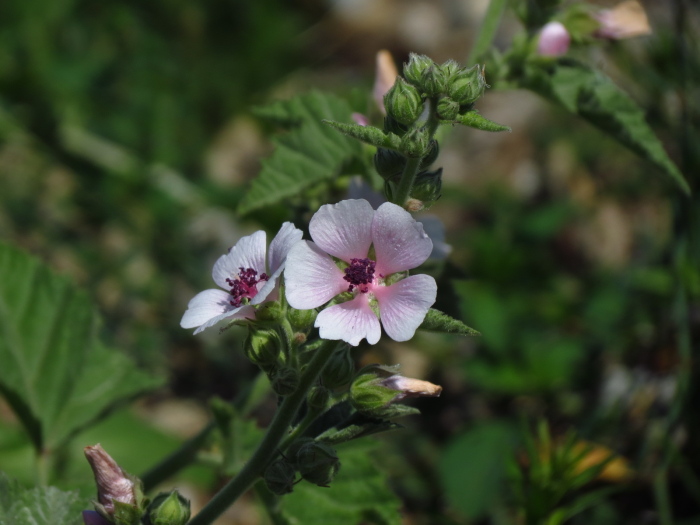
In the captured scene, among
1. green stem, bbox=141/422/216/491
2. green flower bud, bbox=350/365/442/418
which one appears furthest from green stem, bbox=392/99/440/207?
green stem, bbox=141/422/216/491

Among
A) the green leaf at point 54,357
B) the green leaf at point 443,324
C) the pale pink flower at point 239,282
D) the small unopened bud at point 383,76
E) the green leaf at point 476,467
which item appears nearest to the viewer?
the green leaf at point 443,324

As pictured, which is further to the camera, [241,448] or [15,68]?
[15,68]

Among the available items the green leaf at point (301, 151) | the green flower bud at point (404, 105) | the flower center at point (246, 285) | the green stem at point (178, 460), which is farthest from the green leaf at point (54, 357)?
the green flower bud at point (404, 105)

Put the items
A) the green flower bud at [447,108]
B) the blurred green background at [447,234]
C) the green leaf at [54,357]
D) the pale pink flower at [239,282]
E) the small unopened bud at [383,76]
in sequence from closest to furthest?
the green flower bud at [447,108]
the pale pink flower at [239,282]
the small unopened bud at [383,76]
the green leaf at [54,357]
the blurred green background at [447,234]

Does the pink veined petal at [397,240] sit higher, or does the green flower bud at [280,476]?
the pink veined petal at [397,240]

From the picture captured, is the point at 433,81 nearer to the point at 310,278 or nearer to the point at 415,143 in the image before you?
the point at 415,143

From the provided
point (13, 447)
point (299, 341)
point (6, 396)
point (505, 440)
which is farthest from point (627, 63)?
point (13, 447)

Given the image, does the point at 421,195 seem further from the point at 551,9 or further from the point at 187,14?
the point at 187,14

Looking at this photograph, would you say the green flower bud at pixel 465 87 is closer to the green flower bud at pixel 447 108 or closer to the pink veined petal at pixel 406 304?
the green flower bud at pixel 447 108
